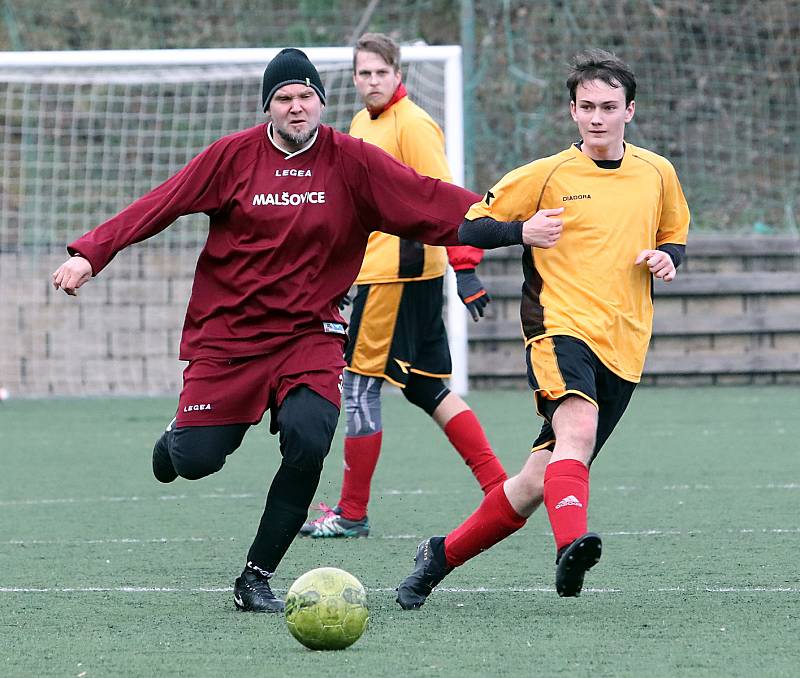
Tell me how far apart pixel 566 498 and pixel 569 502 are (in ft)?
0.06

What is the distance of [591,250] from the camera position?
489 cm

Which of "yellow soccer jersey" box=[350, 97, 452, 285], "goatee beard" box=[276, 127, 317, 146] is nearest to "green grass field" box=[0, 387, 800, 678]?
"yellow soccer jersey" box=[350, 97, 452, 285]

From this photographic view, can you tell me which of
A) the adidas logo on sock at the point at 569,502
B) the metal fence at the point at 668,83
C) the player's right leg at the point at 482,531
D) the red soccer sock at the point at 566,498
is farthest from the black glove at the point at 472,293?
the metal fence at the point at 668,83

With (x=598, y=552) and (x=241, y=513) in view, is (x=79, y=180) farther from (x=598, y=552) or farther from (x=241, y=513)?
(x=598, y=552)

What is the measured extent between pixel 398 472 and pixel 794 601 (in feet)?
14.1

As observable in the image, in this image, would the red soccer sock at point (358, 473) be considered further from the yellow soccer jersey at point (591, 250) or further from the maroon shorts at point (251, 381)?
the yellow soccer jersey at point (591, 250)

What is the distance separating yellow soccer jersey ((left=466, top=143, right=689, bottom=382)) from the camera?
16.0 feet

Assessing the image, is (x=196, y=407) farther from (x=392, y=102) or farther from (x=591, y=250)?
(x=392, y=102)

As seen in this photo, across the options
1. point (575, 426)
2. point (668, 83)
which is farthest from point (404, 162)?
point (668, 83)

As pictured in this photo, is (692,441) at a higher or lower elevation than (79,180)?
lower

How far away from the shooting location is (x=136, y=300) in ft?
48.8

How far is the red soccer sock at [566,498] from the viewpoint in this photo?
456 cm

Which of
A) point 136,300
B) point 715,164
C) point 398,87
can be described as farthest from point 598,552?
point 715,164

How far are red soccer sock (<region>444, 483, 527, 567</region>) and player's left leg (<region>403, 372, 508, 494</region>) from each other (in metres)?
1.79
